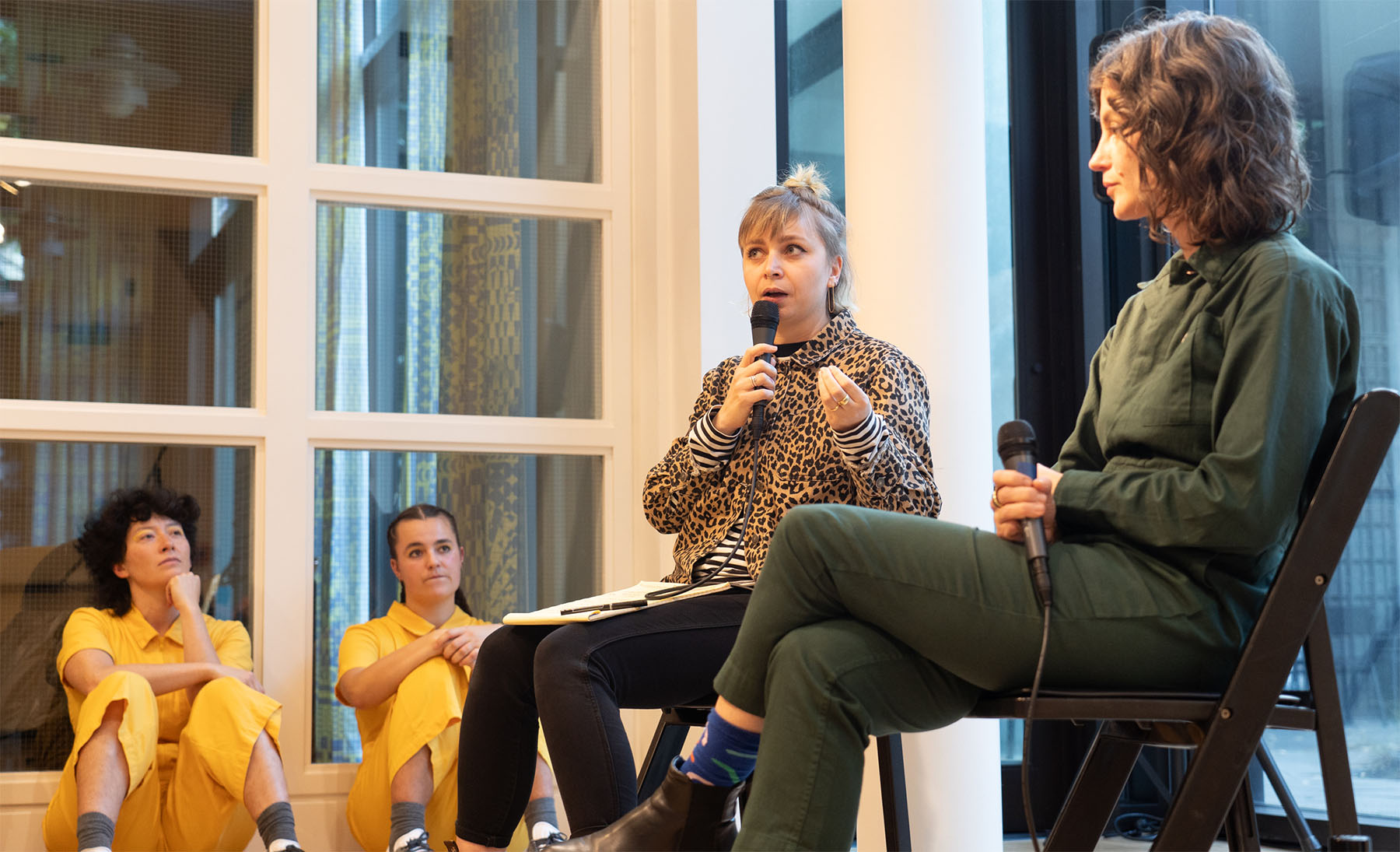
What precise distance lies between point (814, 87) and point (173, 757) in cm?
214

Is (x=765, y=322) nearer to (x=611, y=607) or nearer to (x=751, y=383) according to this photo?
(x=751, y=383)

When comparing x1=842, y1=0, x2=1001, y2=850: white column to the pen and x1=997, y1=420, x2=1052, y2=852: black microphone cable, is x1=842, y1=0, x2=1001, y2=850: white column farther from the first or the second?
x1=997, y1=420, x2=1052, y2=852: black microphone cable

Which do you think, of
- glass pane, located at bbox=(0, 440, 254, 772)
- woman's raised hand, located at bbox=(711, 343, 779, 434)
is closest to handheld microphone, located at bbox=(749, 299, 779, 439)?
woman's raised hand, located at bbox=(711, 343, 779, 434)

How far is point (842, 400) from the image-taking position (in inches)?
70.6

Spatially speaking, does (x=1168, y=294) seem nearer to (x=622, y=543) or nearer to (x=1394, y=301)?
(x=1394, y=301)

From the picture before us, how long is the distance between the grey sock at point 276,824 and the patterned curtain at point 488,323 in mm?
686

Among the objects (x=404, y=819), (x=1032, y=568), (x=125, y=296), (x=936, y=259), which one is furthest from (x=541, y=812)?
(x=1032, y=568)

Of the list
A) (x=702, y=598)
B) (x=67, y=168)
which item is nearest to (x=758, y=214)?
(x=702, y=598)

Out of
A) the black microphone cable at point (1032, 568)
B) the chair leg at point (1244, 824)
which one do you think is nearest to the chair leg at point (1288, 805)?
the chair leg at point (1244, 824)

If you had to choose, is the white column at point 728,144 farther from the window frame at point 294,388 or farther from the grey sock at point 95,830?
the grey sock at point 95,830

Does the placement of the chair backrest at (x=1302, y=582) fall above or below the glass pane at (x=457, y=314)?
below

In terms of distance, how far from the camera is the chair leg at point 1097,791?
4.64 ft

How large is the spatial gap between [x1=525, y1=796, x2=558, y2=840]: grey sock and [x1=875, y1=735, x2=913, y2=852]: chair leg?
823mm

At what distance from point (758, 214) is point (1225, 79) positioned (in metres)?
0.91
